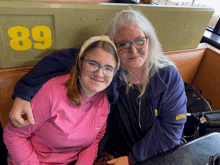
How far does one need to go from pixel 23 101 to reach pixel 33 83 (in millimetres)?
108

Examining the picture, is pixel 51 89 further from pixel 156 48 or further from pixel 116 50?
pixel 156 48

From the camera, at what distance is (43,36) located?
101 cm

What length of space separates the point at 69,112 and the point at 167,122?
656mm

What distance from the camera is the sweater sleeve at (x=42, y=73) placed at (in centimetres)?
87

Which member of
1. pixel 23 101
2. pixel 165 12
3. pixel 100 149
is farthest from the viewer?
pixel 165 12

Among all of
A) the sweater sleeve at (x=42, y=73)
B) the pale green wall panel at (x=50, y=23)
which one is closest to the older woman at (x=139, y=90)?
the sweater sleeve at (x=42, y=73)

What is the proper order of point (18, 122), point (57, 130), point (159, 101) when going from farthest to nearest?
point (159, 101)
point (57, 130)
point (18, 122)

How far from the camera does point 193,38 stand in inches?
66.4

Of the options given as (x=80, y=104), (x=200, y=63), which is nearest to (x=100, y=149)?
(x=80, y=104)

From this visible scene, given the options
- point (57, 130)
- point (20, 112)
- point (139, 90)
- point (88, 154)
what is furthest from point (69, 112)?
point (139, 90)

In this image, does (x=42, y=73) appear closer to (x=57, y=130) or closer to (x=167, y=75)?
(x=57, y=130)

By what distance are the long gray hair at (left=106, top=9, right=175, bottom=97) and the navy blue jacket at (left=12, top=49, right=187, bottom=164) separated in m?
0.04

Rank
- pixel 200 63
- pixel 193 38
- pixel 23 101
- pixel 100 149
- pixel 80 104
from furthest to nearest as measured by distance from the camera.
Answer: pixel 200 63 < pixel 193 38 < pixel 100 149 < pixel 80 104 < pixel 23 101

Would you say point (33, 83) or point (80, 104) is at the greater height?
point (33, 83)
